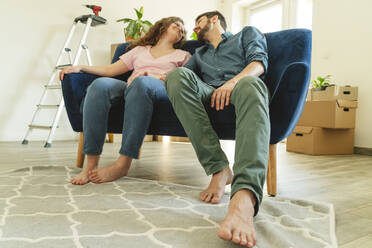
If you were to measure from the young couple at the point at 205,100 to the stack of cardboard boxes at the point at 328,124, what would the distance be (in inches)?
62.3

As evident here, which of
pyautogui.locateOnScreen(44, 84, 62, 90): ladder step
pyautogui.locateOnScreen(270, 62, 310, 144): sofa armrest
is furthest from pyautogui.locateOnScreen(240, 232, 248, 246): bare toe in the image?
pyautogui.locateOnScreen(44, 84, 62, 90): ladder step

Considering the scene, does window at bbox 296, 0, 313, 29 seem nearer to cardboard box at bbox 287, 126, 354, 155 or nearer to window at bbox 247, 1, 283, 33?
window at bbox 247, 1, 283, 33

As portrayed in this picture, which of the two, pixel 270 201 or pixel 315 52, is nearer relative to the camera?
pixel 270 201

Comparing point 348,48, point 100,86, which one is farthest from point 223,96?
point 348,48

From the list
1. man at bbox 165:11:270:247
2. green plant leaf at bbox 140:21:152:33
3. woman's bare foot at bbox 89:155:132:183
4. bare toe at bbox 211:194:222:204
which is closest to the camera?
man at bbox 165:11:270:247

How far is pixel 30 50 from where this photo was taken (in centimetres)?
302

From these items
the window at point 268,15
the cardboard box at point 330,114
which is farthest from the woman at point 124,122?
the window at point 268,15

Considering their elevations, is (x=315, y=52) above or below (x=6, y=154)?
above

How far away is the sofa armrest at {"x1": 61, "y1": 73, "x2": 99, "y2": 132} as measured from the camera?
1.50m

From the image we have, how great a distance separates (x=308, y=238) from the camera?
0.73m

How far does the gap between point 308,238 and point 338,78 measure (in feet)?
9.20

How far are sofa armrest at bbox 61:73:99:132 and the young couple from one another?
0.06m

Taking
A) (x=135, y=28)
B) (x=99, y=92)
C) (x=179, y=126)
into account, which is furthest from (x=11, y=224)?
(x=135, y=28)

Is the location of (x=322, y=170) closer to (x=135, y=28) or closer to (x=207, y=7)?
(x=135, y=28)
